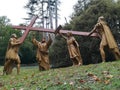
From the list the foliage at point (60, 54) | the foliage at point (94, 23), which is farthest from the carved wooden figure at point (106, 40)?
the foliage at point (60, 54)

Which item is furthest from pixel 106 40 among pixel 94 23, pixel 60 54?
pixel 60 54

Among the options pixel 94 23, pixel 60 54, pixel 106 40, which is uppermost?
pixel 94 23

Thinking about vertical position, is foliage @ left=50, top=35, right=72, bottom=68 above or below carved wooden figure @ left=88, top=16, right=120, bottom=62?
below

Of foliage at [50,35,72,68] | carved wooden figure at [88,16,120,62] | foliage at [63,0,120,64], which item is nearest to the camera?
carved wooden figure at [88,16,120,62]

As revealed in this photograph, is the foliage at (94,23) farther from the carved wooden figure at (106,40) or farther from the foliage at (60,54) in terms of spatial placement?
the carved wooden figure at (106,40)

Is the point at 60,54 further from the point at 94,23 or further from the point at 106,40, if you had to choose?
the point at 106,40

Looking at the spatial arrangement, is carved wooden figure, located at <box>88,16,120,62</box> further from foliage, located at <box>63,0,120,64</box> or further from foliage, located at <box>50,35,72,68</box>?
foliage, located at <box>50,35,72,68</box>

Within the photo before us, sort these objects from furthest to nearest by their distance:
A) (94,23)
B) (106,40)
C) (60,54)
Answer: (60,54), (94,23), (106,40)

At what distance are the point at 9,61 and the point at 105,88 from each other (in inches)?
423

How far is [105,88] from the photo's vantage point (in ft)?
30.9

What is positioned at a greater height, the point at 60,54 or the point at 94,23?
the point at 94,23

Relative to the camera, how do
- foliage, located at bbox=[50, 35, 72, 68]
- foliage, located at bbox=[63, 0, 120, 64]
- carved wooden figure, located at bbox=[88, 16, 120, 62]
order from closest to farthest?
carved wooden figure, located at bbox=[88, 16, 120, 62], foliage, located at bbox=[63, 0, 120, 64], foliage, located at bbox=[50, 35, 72, 68]

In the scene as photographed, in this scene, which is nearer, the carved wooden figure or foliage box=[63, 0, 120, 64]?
the carved wooden figure

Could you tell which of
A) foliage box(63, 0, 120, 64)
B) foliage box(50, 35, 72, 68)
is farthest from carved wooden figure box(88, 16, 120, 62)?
foliage box(50, 35, 72, 68)
